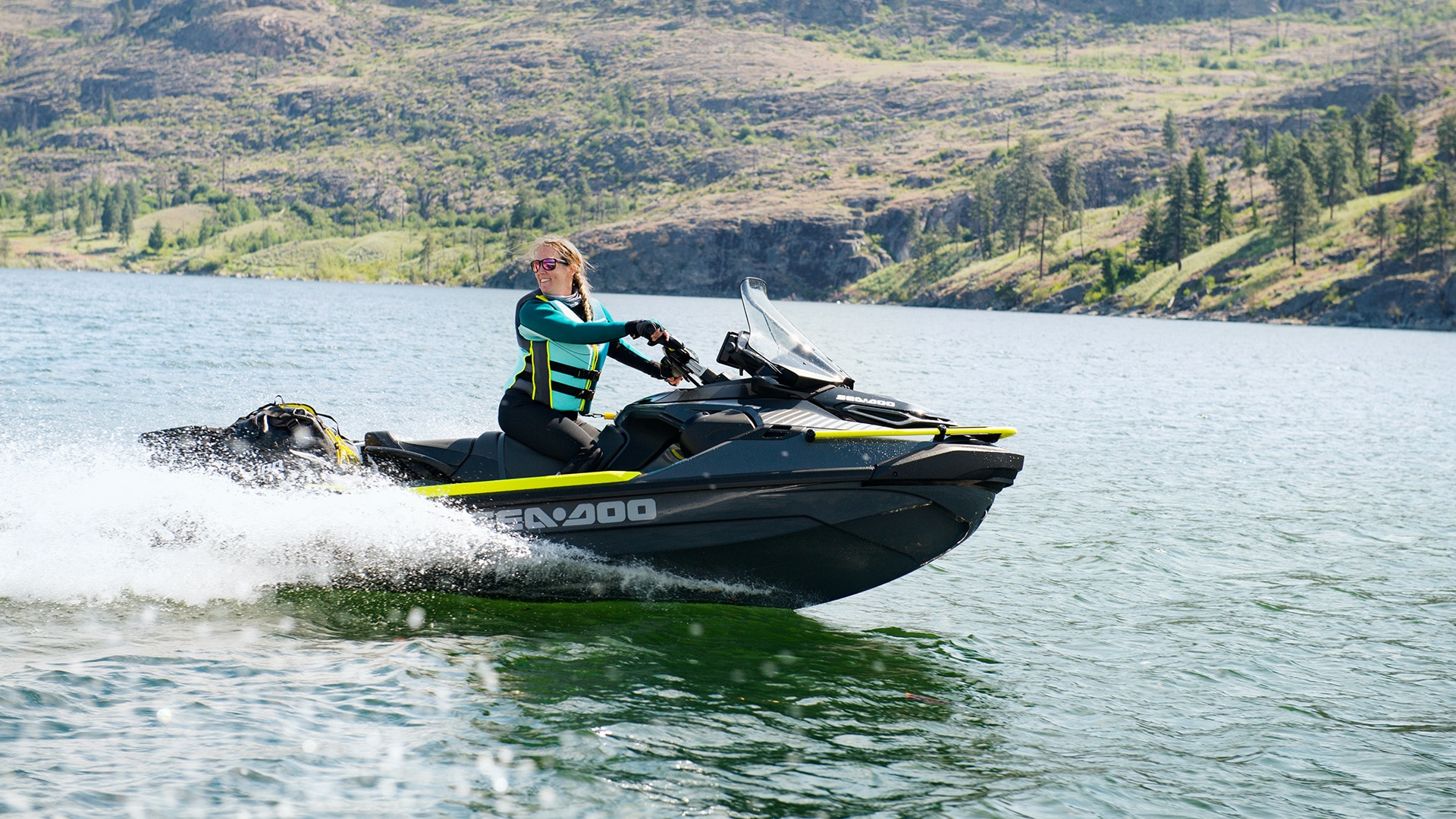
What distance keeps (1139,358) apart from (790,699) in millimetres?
39439

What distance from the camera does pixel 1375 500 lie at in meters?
13.2

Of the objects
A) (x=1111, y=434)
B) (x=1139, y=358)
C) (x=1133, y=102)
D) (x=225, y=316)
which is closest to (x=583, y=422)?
A: (x=1111, y=434)

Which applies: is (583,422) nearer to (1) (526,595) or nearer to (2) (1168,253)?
(1) (526,595)

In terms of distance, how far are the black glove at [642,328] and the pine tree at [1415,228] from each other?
92749mm

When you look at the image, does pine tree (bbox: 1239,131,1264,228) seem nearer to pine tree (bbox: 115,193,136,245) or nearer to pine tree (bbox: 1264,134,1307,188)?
pine tree (bbox: 1264,134,1307,188)

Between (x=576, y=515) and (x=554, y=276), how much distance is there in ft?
4.64

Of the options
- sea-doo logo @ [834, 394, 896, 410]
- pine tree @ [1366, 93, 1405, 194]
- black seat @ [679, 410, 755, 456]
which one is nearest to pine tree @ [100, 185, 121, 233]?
pine tree @ [1366, 93, 1405, 194]

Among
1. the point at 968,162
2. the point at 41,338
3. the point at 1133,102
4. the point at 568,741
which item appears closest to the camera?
the point at 568,741

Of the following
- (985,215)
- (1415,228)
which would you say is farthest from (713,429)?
(985,215)

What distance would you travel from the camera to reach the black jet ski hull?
668 centimetres

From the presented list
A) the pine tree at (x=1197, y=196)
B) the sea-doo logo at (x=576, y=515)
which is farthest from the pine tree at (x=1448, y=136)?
the sea-doo logo at (x=576, y=515)

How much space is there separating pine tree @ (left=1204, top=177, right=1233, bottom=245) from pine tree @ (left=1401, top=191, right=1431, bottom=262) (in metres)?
Result: 18.6

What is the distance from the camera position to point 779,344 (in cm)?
702

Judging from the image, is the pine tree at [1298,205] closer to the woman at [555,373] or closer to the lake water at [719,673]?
the lake water at [719,673]
